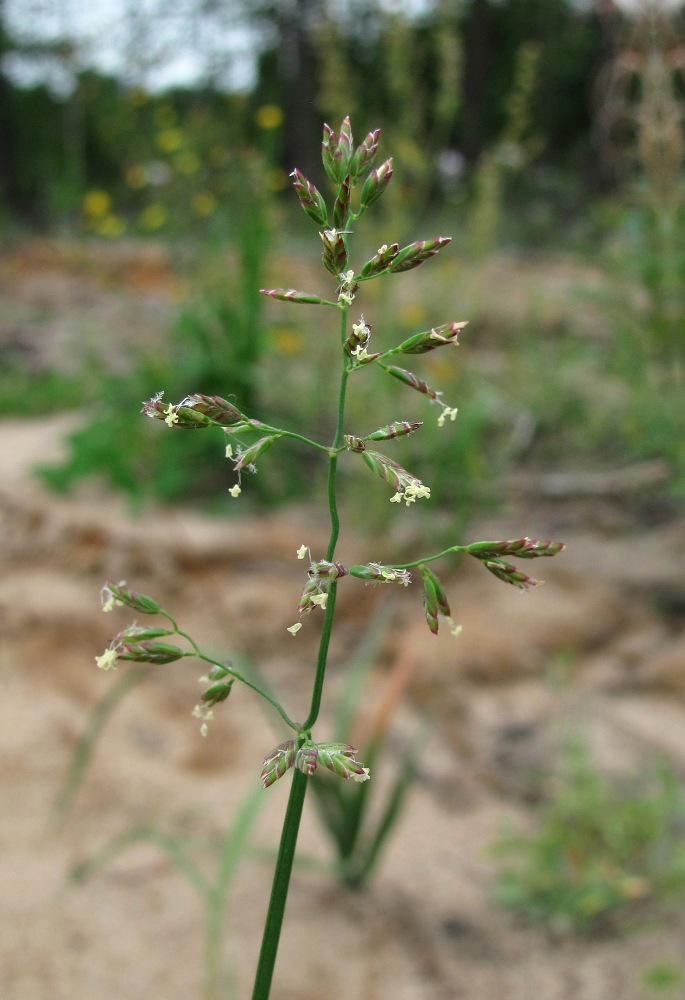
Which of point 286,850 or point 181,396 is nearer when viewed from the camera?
point 286,850

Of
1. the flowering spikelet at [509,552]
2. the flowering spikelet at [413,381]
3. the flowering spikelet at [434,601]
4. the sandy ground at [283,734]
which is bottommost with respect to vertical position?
the sandy ground at [283,734]

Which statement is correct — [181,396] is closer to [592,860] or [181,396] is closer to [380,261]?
[592,860]

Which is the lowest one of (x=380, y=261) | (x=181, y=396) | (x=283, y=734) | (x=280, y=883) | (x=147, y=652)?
(x=283, y=734)

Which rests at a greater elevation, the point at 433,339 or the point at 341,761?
the point at 433,339

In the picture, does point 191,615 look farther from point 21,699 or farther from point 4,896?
point 4,896

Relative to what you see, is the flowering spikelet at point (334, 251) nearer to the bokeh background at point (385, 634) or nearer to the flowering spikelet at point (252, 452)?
the flowering spikelet at point (252, 452)

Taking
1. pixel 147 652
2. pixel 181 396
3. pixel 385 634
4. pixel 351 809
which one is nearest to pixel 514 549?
pixel 147 652

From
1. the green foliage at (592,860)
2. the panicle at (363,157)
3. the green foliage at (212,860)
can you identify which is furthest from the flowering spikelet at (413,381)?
the green foliage at (592,860)
